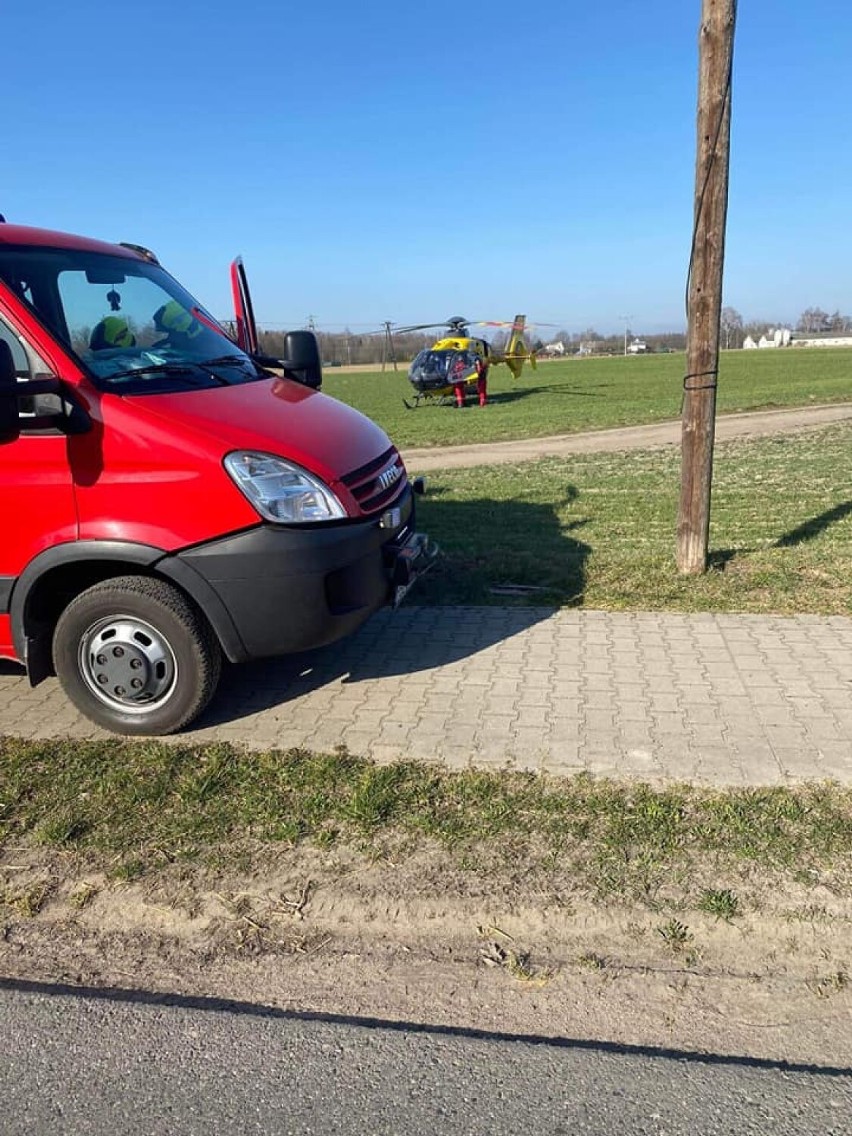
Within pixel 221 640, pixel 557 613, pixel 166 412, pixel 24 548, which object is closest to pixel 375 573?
pixel 221 640

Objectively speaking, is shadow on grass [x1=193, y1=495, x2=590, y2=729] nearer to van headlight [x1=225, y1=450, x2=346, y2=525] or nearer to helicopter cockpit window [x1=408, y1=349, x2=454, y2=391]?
van headlight [x1=225, y1=450, x2=346, y2=525]

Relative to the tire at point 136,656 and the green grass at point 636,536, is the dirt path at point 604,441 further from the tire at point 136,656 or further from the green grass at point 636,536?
the tire at point 136,656

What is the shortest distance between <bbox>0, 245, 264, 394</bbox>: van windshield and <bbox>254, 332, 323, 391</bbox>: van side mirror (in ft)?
1.78

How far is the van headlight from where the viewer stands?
3986mm

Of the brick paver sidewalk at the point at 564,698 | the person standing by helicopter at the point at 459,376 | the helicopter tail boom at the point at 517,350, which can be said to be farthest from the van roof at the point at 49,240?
the helicopter tail boom at the point at 517,350

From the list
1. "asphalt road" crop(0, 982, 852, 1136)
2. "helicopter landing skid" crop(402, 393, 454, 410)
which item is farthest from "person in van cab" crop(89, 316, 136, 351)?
"helicopter landing skid" crop(402, 393, 454, 410)

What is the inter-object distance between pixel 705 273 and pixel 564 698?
341cm

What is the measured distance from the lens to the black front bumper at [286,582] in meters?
4.02

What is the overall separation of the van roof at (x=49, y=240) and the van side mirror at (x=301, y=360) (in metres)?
1.18

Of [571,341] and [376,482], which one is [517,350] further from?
[571,341]

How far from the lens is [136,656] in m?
4.29

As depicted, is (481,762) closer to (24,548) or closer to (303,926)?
(303,926)

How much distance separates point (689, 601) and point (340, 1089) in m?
4.72

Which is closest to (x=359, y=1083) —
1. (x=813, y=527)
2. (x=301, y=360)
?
(x=301, y=360)
